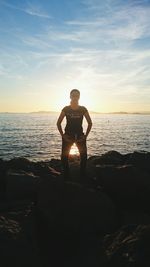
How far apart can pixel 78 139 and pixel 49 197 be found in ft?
8.64

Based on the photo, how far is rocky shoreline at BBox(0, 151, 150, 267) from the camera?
4422mm

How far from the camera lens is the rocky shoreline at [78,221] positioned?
442 centimetres

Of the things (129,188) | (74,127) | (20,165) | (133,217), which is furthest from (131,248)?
(20,165)

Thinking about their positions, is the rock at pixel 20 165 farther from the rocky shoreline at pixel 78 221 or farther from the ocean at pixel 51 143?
the ocean at pixel 51 143

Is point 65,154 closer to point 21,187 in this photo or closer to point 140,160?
point 21,187

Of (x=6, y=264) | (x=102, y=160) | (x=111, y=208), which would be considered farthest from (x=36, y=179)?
(x=102, y=160)

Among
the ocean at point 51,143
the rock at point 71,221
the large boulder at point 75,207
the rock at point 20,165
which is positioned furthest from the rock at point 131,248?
the ocean at point 51,143

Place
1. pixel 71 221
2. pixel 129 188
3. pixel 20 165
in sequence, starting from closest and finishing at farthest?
pixel 71 221 < pixel 129 188 < pixel 20 165

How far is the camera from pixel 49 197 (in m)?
6.34

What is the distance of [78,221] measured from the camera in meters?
5.96

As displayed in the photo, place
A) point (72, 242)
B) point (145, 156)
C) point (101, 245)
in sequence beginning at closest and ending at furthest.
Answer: point (101, 245) < point (72, 242) < point (145, 156)

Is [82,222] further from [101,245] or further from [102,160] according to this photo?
[102,160]

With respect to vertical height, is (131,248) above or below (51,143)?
above

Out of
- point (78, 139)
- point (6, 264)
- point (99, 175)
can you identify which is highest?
point (78, 139)
